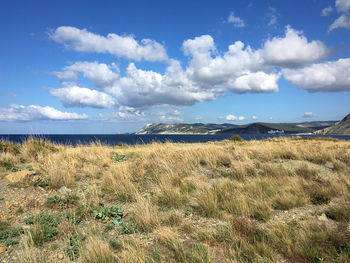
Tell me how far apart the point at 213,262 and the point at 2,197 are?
621 cm

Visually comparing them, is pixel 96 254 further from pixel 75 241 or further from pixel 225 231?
pixel 225 231

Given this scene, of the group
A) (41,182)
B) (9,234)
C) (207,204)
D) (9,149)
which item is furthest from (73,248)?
(9,149)

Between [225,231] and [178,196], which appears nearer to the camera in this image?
[225,231]

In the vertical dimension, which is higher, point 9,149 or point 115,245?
point 9,149

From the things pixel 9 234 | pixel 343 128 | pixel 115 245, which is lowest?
pixel 343 128

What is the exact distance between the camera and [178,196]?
18.9ft

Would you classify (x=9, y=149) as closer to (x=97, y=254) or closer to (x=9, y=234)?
(x=9, y=234)

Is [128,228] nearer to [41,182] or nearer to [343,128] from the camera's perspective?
[41,182]

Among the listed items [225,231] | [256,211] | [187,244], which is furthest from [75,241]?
[256,211]

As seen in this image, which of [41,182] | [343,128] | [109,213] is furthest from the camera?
[343,128]

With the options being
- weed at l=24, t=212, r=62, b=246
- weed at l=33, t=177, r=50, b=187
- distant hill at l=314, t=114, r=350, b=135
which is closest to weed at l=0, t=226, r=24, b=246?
weed at l=24, t=212, r=62, b=246

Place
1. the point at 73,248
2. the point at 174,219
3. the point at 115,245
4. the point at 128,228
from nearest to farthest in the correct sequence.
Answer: the point at 73,248 → the point at 115,245 → the point at 128,228 → the point at 174,219

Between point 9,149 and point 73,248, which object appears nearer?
point 73,248

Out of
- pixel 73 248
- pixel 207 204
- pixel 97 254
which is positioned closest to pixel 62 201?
pixel 73 248
